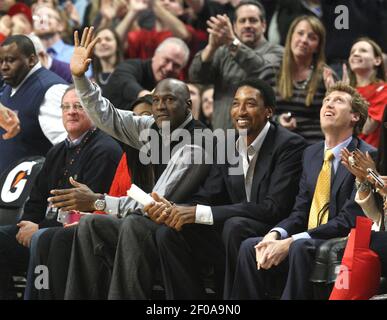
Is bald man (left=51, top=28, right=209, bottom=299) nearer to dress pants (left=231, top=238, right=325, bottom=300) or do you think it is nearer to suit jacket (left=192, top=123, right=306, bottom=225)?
suit jacket (left=192, top=123, right=306, bottom=225)

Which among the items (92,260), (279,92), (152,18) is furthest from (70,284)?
(152,18)

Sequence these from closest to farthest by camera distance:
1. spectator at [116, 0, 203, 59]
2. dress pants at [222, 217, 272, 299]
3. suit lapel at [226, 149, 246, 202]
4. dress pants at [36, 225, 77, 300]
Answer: dress pants at [222, 217, 272, 299] → suit lapel at [226, 149, 246, 202] → dress pants at [36, 225, 77, 300] → spectator at [116, 0, 203, 59]

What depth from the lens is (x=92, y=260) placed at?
6848mm

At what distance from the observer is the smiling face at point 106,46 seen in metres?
9.66

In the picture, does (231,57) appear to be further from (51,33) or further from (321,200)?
(51,33)

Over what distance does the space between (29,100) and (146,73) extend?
3.97 feet

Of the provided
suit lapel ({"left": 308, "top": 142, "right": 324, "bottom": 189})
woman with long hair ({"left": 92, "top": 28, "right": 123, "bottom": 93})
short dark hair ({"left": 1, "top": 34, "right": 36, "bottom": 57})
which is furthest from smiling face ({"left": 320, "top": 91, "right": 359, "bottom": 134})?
woman with long hair ({"left": 92, "top": 28, "right": 123, "bottom": 93})

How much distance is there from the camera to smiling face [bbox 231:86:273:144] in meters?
6.92

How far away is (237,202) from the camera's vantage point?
689cm

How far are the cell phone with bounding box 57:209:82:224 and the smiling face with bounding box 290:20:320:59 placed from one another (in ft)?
6.60

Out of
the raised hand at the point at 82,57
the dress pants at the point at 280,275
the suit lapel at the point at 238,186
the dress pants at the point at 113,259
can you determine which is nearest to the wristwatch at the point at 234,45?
the raised hand at the point at 82,57

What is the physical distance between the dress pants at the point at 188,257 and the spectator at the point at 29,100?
1698 millimetres
